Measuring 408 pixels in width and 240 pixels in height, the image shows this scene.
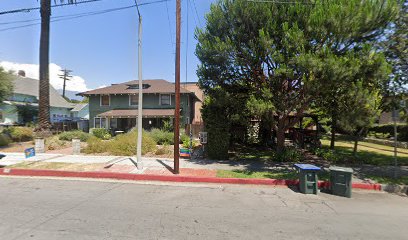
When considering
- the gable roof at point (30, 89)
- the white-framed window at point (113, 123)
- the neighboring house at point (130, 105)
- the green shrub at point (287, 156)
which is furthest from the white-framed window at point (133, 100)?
the gable roof at point (30, 89)

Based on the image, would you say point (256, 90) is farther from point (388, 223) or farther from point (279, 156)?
point (388, 223)

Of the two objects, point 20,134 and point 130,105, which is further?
point 130,105

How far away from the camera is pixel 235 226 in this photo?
4.94 meters

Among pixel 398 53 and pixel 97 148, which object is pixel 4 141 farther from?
pixel 398 53

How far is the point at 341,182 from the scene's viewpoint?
24.7 ft

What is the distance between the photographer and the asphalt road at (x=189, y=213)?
4.59 meters

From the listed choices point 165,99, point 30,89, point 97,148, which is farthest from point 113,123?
point 30,89

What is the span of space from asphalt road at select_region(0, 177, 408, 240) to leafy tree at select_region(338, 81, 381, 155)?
312 centimetres

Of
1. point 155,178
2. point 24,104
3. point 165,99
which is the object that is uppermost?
point 24,104

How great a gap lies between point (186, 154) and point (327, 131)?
2541 cm

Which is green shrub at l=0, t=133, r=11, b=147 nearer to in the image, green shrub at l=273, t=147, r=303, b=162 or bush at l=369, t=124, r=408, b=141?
green shrub at l=273, t=147, r=303, b=162

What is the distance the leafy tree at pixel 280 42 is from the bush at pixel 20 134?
1518 cm

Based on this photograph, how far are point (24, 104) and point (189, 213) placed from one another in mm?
34861

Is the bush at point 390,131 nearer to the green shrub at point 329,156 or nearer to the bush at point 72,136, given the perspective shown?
the green shrub at point 329,156
